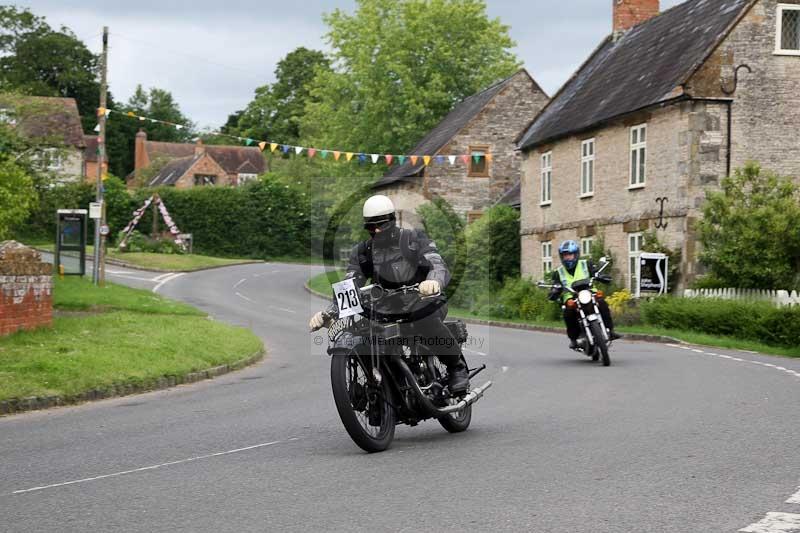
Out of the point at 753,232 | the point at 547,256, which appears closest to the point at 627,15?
the point at 547,256

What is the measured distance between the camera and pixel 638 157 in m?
32.9

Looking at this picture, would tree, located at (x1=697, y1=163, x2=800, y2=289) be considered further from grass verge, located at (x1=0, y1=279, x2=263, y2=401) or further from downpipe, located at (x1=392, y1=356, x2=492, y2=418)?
downpipe, located at (x1=392, y1=356, x2=492, y2=418)

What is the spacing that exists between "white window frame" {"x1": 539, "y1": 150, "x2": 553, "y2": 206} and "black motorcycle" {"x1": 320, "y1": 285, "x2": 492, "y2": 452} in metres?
30.9

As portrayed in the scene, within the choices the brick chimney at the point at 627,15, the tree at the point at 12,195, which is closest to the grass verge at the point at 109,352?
the tree at the point at 12,195

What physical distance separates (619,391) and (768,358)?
24.5 feet

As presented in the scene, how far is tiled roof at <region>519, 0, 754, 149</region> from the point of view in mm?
31203

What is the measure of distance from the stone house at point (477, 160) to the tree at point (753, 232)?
86.2 ft

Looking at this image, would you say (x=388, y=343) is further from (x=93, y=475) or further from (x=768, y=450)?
(x=768, y=450)

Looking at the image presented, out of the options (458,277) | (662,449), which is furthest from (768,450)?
(458,277)

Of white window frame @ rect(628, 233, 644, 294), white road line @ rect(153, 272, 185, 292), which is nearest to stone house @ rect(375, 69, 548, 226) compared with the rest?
white road line @ rect(153, 272, 185, 292)

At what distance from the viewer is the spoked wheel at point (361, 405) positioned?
830cm

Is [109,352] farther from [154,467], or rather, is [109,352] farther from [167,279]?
[167,279]

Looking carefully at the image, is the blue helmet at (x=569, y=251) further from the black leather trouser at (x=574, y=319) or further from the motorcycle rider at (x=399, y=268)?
the motorcycle rider at (x=399, y=268)

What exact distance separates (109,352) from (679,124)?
1895cm
